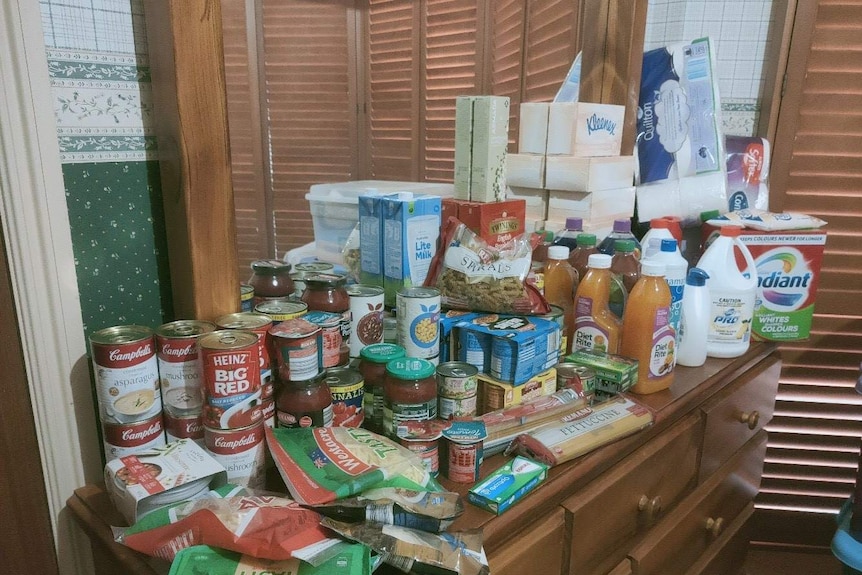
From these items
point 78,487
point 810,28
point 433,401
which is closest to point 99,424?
point 78,487

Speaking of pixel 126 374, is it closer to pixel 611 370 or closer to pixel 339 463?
pixel 339 463

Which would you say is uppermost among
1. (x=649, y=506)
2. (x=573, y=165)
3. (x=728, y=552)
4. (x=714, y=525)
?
(x=573, y=165)

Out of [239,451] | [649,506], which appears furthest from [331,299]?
[649,506]

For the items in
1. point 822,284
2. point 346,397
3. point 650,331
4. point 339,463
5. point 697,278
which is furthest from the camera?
point 822,284

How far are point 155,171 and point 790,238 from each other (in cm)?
129

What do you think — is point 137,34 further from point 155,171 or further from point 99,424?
point 99,424

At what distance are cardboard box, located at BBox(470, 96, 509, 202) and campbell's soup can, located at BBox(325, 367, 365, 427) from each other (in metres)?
Answer: 0.45

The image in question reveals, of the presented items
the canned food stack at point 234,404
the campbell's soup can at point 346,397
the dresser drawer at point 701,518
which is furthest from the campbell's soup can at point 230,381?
the dresser drawer at point 701,518

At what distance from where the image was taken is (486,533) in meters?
0.73

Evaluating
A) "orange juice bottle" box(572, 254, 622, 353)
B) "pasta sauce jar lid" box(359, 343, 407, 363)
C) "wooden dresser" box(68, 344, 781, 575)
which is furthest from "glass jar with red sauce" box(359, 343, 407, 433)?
"orange juice bottle" box(572, 254, 622, 353)

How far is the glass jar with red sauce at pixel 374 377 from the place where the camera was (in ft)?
2.90

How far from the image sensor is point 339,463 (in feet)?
2.38

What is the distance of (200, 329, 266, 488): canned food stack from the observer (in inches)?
29.1

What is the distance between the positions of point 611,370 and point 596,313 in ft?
0.39
